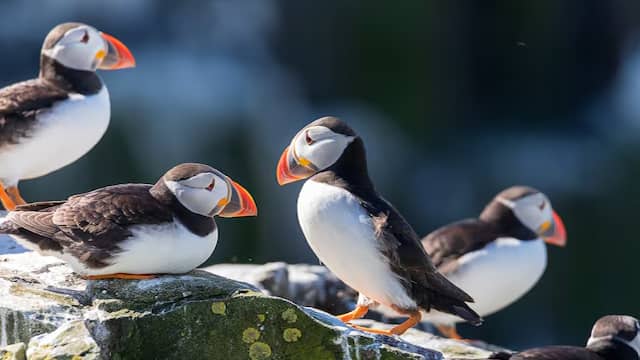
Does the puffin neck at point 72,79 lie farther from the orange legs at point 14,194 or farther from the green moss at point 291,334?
the green moss at point 291,334

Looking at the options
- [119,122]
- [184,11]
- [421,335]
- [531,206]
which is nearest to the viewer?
[421,335]

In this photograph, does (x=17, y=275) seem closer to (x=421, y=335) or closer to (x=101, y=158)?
(x=421, y=335)

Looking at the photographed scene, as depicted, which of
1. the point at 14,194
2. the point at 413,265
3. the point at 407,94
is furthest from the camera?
the point at 407,94

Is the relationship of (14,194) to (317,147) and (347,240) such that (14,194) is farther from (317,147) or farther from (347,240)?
(347,240)

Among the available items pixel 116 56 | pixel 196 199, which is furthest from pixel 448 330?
pixel 196 199

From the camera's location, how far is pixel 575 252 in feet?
50.2

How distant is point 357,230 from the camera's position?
4.98m

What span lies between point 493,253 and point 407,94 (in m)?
14.3

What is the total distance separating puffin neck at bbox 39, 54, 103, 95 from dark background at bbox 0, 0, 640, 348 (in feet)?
32.3

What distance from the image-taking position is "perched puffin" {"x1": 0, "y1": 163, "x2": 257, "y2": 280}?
15.3 feet

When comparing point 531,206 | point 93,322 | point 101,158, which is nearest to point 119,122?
point 101,158

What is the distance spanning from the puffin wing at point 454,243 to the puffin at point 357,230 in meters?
1.60

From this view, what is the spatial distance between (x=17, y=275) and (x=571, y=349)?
207 cm

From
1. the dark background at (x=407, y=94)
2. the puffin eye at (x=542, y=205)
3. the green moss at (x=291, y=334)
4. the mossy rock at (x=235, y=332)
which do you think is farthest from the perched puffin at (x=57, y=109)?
the dark background at (x=407, y=94)
